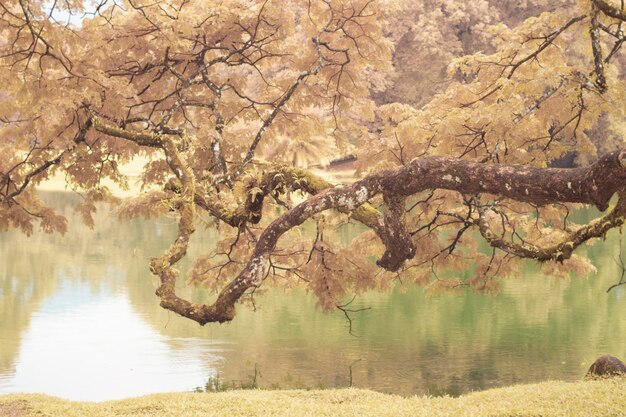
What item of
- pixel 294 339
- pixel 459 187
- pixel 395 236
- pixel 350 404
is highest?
pixel 459 187

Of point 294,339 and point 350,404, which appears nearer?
point 350,404

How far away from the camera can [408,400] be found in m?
9.66

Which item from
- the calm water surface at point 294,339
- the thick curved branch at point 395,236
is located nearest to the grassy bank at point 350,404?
the thick curved branch at point 395,236

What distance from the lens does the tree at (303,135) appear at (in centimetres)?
771

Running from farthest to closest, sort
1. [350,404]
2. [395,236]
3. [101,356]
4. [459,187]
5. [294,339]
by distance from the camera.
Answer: [294,339], [101,356], [350,404], [395,236], [459,187]

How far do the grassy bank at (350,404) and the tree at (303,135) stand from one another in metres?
1.45

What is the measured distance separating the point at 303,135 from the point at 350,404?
6.21 m

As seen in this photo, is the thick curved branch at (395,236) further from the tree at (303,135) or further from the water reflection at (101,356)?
the water reflection at (101,356)

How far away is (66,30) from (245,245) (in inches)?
159

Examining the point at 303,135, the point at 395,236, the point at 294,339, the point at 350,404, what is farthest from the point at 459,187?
the point at 294,339

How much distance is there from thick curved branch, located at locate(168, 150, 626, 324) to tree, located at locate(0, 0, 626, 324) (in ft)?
0.05

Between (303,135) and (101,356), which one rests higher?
(303,135)

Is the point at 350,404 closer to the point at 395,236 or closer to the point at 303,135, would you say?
the point at 395,236

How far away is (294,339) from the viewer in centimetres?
1650
